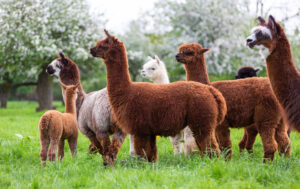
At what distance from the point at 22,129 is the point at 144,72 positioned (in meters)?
4.35

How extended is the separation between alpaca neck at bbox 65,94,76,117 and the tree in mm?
8086

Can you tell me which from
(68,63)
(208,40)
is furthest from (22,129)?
(208,40)

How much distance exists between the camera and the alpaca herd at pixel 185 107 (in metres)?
3.99

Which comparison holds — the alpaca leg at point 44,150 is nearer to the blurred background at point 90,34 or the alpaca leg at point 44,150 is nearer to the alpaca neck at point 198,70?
the alpaca neck at point 198,70

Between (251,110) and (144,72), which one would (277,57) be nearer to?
(251,110)

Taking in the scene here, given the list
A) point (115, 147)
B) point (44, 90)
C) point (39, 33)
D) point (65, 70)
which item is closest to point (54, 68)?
point (65, 70)

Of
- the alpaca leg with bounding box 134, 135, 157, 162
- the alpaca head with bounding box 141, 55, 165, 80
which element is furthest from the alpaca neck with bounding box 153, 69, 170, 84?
the alpaca leg with bounding box 134, 135, 157, 162

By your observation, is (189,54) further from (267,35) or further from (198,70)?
(267,35)

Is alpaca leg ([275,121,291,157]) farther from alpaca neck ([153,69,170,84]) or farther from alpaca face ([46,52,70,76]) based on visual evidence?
alpaca face ([46,52,70,76])

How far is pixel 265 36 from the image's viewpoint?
3988mm

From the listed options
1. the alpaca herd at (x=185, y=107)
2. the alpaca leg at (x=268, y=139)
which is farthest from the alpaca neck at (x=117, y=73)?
the alpaca leg at (x=268, y=139)

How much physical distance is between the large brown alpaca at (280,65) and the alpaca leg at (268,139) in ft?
2.34

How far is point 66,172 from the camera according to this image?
4.10 metres

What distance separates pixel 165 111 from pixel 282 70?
1474 mm
